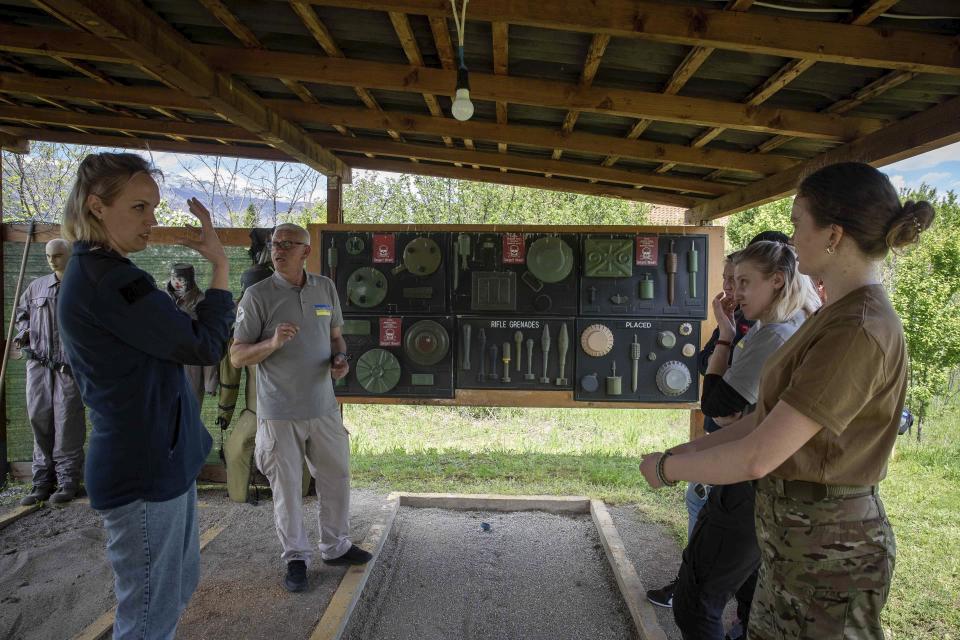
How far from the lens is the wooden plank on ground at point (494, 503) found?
→ 4.82m

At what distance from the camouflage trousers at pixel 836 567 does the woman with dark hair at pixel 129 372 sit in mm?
1717

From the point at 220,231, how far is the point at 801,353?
4748 millimetres

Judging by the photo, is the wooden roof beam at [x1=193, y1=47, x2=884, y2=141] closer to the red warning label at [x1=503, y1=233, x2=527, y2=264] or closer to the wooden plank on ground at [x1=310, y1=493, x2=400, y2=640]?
the red warning label at [x1=503, y1=233, x2=527, y2=264]

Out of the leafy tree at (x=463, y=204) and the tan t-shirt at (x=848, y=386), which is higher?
the leafy tree at (x=463, y=204)

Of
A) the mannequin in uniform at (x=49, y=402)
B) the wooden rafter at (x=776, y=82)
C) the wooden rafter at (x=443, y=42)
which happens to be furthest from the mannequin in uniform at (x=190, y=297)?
the wooden rafter at (x=776, y=82)

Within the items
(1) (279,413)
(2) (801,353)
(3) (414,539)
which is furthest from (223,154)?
(2) (801,353)

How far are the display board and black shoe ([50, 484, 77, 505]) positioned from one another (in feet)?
7.23

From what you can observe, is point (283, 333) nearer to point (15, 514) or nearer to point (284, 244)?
point (284, 244)

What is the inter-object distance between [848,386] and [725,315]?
167 cm

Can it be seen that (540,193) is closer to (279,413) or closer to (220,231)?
(220,231)

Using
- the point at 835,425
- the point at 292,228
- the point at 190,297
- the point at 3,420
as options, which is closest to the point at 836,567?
the point at 835,425

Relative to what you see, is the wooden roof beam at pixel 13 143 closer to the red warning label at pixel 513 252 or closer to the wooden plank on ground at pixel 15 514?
the wooden plank on ground at pixel 15 514

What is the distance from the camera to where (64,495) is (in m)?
4.71

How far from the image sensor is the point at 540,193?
43.3 ft
